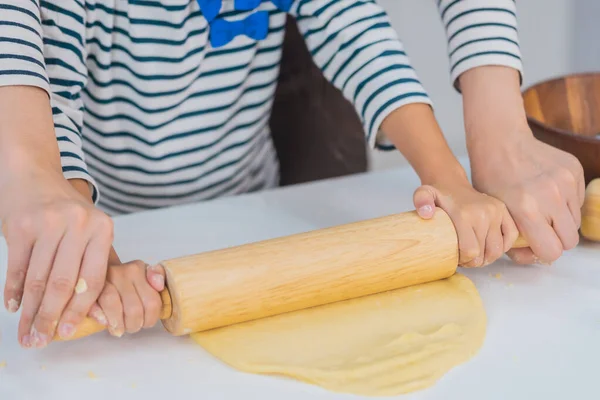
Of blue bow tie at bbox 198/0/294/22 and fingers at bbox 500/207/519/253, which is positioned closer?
fingers at bbox 500/207/519/253

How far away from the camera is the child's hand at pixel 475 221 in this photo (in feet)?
1.98

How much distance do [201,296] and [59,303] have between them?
104 mm

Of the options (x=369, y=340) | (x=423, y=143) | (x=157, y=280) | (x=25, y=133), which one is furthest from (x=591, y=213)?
(x=25, y=133)

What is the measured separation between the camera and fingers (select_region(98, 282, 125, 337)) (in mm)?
518

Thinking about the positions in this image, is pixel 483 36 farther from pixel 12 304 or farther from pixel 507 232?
pixel 12 304

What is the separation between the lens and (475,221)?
61 cm

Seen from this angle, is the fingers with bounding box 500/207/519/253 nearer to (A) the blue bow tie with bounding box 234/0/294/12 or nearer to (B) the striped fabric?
(B) the striped fabric

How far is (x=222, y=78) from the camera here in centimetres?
82

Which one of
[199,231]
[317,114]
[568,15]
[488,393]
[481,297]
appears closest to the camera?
[488,393]

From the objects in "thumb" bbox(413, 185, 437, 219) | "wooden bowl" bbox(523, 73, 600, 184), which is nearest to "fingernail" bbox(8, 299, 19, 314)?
"thumb" bbox(413, 185, 437, 219)

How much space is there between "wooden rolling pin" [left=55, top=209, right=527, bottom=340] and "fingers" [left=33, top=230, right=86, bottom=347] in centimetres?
2

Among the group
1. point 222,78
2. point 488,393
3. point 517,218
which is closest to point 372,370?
point 488,393

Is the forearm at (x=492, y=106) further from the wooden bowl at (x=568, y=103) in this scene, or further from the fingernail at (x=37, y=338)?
the fingernail at (x=37, y=338)

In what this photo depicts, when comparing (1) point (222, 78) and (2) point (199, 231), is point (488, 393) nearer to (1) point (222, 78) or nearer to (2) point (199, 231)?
(2) point (199, 231)
